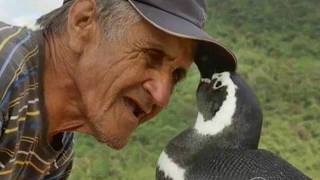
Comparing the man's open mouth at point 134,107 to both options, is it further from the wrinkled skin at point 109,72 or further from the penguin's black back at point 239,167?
the penguin's black back at point 239,167

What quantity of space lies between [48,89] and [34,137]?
0.10 metres

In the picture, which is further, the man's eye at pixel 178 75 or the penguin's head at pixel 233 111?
the penguin's head at pixel 233 111

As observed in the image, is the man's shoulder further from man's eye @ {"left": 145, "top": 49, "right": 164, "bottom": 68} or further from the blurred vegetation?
the blurred vegetation

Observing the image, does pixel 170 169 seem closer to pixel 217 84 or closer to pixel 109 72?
pixel 217 84

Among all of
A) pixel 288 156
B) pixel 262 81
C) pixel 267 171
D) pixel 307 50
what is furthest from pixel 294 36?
pixel 267 171

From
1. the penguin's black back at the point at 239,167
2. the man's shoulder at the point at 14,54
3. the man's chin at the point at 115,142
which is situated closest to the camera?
the man's shoulder at the point at 14,54

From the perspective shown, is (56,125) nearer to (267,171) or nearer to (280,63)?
(267,171)

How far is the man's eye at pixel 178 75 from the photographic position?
5.21 ft

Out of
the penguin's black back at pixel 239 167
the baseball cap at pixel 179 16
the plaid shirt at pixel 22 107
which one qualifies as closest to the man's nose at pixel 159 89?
the baseball cap at pixel 179 16

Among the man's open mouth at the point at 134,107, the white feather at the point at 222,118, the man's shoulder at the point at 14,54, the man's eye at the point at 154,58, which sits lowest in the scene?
the white feather at the point at 222,118

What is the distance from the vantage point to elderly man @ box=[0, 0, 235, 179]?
4.83 ft

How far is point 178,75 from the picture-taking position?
5.28ft

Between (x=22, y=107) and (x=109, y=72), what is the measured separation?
20 centimetres

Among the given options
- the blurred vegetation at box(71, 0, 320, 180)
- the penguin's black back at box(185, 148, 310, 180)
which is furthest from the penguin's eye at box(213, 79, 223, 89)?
the blurred vegetation at box(71, 0, 320, 180)
